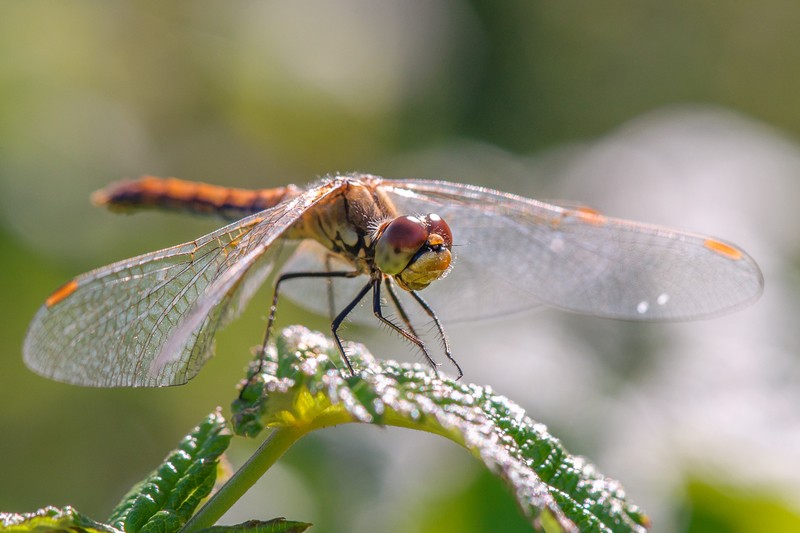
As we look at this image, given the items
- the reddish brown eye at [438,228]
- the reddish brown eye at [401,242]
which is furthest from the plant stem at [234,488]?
the reddish brown eye at [438,228]

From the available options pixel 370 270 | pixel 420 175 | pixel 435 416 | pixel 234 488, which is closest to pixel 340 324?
pixel 370 270

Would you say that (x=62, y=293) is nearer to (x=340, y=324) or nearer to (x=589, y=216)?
(x=340, y=324)

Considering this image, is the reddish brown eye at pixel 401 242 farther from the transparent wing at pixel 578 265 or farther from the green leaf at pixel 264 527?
the green leaf at pixel 264 527

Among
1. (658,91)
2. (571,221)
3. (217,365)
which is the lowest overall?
(217,365)

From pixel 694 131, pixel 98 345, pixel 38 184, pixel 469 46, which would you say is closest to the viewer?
pixel 98 345

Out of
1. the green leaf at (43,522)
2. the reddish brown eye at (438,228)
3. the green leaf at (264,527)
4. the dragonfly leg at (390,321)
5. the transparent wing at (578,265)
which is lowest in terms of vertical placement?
the green leaf at (43,522)

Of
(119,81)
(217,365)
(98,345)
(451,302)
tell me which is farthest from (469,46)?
(98,345)

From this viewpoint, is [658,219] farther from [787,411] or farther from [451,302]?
[451,302]
